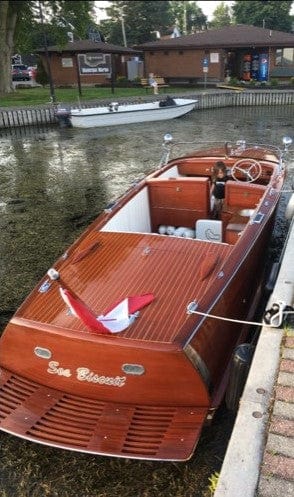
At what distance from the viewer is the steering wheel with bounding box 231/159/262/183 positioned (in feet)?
24.1

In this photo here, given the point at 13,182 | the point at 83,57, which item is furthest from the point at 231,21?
the point at 13,182

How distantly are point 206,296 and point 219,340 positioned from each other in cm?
48

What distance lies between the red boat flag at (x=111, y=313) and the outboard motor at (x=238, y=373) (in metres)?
0.97

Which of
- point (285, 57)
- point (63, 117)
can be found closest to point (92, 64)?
point (63, 117)

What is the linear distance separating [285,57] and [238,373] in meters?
34.8

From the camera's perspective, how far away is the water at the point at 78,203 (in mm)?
3699

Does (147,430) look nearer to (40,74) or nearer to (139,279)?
(139,279)

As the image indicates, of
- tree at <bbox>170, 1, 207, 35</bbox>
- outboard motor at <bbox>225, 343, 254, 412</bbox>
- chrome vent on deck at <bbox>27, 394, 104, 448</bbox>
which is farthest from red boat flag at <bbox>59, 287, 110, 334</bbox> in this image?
tree at <bbox>170, 1, 207, 35</bbox>

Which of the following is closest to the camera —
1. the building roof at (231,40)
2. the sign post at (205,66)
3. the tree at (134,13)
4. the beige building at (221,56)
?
the tree at (134,13)

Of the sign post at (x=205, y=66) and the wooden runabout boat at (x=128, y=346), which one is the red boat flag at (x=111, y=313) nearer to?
the wooden runabout boat at (x=128, y=346)

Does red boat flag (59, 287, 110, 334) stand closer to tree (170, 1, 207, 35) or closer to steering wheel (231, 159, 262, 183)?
tree (170, 1, 207, 35)

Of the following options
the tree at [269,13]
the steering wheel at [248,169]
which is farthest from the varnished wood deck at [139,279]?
the tree at [269,13]

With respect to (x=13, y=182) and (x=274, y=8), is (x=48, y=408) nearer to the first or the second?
(x=13, y=182)

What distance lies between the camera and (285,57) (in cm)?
3306
